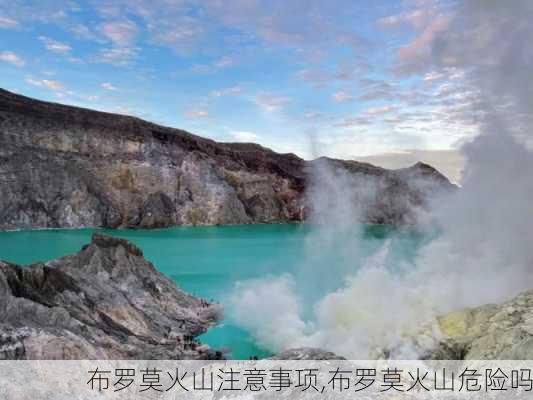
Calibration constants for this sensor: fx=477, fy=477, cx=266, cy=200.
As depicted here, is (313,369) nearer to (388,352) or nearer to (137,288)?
(388,352)

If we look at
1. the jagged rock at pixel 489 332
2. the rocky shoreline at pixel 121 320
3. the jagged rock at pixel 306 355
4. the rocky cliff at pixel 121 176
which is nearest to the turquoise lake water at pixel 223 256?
the rocky shoreline at pixel 121 320

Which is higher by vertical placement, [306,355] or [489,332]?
[489,332]

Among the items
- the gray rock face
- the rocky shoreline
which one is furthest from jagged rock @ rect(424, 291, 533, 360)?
the gray rock face

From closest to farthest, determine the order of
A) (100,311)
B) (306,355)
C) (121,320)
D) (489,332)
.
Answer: (306,355)
(489,332)
(100,311)
(121,320)

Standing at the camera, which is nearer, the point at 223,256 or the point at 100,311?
the point at 100,311

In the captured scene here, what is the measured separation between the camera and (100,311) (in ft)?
49.5

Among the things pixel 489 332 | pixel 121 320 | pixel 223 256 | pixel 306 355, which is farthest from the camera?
pixel 223 256

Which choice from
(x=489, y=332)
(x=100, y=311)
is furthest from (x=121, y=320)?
(x=489, y=332)

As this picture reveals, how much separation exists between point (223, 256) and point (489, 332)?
3432cm

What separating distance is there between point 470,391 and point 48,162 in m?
68.0

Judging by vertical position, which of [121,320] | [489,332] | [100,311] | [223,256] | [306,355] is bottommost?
[223,256]

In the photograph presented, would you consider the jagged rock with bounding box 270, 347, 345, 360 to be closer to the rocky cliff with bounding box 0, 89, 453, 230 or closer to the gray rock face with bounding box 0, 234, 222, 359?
the gray rock face with bounding box 0, 234, 222, 359

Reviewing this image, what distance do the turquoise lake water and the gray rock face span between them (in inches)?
72.0

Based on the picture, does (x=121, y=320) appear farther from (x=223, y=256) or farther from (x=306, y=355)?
(x=223, y=256)
